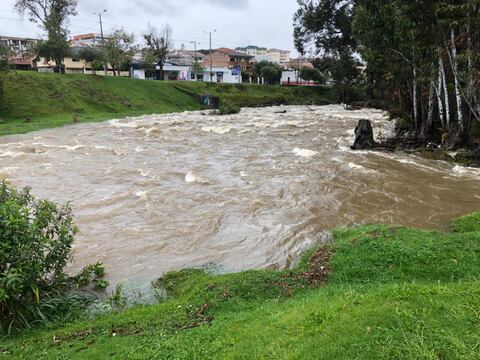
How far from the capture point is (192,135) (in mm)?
31281

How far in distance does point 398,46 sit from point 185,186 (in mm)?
14588

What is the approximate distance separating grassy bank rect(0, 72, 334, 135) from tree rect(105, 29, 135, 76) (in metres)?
5.87

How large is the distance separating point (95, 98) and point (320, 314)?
47730 millimetres

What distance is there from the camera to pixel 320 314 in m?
4.93

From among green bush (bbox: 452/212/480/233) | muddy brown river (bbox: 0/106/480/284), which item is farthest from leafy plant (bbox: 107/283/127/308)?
green bush (bbox: 452/212/480/233)

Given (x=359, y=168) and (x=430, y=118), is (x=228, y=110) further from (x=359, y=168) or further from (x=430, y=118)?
(x=359, y=168)

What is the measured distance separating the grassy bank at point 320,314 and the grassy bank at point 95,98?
3023 cm

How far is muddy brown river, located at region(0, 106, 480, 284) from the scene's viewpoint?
34.6 ft

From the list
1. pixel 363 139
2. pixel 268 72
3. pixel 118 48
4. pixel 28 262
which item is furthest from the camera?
pixel 268 72

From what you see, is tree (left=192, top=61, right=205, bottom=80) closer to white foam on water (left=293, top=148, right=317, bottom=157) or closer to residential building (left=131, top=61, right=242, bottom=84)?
residential building (left=131, top=61, right=242, bottom=84)

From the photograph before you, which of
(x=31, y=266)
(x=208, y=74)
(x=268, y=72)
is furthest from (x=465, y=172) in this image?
(x=208, y=74)

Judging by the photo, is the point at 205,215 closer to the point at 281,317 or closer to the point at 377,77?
the point at 281,317

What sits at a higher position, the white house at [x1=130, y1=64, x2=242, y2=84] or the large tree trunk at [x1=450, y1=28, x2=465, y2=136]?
the white house at [x1=130, y1=64, x2=242, y2=84]

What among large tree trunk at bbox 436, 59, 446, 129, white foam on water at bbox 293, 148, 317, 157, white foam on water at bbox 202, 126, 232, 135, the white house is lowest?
white foam on water at bbox 293, 148, 317, 157
